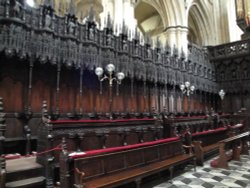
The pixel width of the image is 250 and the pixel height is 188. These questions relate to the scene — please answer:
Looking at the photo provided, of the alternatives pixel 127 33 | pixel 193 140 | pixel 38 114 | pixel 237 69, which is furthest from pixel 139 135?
pixel 237 69

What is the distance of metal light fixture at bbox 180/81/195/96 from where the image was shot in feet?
42.0

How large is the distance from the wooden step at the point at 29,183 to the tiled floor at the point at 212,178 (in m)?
2.29

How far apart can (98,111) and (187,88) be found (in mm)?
6788

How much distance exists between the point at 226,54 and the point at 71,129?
15.3 m

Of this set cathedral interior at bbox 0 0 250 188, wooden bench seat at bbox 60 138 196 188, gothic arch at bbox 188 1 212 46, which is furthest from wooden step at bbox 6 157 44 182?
gothic arch at bbox 188 1 212 46

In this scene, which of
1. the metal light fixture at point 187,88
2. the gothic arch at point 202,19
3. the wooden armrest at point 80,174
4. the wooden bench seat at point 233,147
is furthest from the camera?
the gothic arch at point 202,19

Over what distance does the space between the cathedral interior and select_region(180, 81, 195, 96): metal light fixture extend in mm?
65

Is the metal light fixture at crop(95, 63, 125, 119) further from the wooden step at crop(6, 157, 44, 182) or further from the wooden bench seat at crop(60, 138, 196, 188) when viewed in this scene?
the wooden step at crop(6, 157, 44, 182)

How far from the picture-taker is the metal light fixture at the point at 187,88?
12790mm

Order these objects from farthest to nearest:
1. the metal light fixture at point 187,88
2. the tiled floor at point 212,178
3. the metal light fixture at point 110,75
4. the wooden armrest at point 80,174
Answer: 1. the metal light fixture at point 187,88
2. the metal light fixture at point 110,75
3. the tiled floor at point 212,178
4. the wooden armrest at point 80,174

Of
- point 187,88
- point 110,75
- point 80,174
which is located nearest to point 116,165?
point 80,174

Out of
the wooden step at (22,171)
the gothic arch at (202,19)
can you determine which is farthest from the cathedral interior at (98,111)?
the gothic arch at (202,19)

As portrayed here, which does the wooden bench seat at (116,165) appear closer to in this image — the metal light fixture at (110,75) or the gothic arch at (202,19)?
the metal light fixture at (110,75)

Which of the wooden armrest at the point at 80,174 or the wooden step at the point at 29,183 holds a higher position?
the wooden armrest at the point at 80,174
